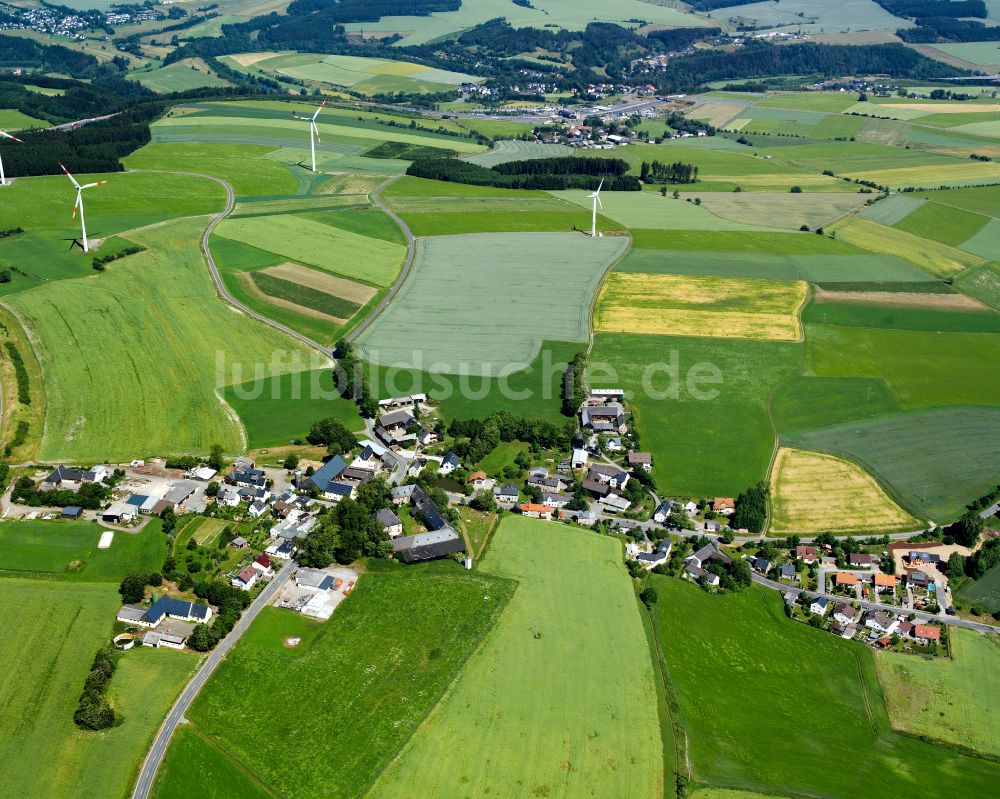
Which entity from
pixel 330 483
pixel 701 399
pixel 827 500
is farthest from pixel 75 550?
pixel 827 500

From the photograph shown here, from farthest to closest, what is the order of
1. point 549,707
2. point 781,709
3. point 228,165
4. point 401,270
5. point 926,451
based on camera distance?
point 228,165, point 401,270, point 926,451, point 781,709, point 549,707

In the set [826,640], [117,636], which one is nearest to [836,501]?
[826,640]

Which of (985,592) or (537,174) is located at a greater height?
(537,174)

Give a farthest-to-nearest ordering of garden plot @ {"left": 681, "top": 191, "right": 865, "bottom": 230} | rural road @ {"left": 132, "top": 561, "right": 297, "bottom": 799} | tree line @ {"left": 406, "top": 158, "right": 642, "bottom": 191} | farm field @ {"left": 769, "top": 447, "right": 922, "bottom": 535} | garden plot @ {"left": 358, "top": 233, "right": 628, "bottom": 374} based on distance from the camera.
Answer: tree line @ {"left": 406, "top": 158, "right": 642, "bottom": 191}
garden plot @ {"left": 681, "top": 191, "right": 865, "bottom": 230}
garden plot @ {"left": 358, "top": 233, "right": 628, "bottom": 374}
farm field @ {"left": 769, "top": 447, "right": 922, "bottom": 535}
rural road @ {"left": 132, "top": 561, "right": 297, "bottom": 799}

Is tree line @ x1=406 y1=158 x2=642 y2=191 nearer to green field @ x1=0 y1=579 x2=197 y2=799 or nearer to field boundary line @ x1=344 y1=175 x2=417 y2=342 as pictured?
field boundary line @ x1=344 y1=175 x2=417 y2=342

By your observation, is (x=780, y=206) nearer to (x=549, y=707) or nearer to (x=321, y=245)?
(x=321, y=245)

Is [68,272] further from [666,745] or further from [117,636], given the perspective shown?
[666,745]

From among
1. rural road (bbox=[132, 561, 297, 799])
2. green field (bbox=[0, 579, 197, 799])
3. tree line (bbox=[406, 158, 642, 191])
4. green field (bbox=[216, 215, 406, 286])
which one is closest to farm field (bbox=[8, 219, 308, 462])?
green field (bbox=[216, 215, 406, 286])
